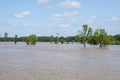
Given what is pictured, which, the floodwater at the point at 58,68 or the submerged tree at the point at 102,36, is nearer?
the floodwater at the point at 58,68

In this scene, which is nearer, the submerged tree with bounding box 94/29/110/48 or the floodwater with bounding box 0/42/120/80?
the floodwater with bounding box 0/42/120/80

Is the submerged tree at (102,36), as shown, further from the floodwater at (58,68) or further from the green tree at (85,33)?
the floodwater at (58,68)

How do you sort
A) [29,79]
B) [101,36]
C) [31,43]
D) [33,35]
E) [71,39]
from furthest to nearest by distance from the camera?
[71,39] → [31,43] → [33,35] → [101,36] → [29,79]

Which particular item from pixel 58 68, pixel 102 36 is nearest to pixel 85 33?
pixel 102 36

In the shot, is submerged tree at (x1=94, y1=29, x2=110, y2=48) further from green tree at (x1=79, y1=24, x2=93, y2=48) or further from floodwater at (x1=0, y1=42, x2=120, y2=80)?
floodwater at (x1=0, y1=42, x2=120, y2=80)

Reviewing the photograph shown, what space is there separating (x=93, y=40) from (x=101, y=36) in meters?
5.62

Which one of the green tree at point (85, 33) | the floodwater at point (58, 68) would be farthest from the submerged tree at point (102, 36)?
the floodwater at point (58, 68)

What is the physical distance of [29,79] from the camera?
1559 centimetres

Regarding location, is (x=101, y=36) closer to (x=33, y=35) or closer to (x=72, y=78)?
(x=33, y=35)

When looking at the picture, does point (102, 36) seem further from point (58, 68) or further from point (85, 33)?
point (58, 68)

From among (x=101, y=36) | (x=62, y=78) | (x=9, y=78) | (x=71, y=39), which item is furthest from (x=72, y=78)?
(x=71, y=39)

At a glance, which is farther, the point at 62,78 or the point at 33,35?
the point at 33,35

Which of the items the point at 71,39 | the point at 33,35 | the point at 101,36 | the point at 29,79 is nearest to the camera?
the point at 29,79

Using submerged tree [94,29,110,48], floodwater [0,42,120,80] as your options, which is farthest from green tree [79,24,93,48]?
floodwater [0,42,120,80]
